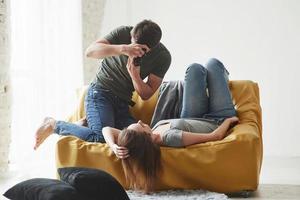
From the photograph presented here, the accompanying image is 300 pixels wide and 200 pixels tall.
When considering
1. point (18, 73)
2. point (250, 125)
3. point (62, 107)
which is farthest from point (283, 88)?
point (18, 73)

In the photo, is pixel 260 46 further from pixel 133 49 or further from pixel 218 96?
pixel 133 49

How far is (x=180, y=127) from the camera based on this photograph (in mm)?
2545

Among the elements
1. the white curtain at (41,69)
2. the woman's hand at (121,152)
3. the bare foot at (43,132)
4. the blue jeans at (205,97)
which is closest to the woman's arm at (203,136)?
the blue jeans at (205,97)

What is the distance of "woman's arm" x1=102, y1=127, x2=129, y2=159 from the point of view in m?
2.35

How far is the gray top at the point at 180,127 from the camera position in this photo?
247 cm

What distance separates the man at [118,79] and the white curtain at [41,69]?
3.31 feet

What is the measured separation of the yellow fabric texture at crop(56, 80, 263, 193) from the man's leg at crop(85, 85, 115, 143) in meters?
0.17

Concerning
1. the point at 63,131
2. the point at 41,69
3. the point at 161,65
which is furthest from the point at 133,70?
the point at 41,69

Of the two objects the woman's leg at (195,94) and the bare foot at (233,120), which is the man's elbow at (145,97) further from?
the bare foot at (233,120)

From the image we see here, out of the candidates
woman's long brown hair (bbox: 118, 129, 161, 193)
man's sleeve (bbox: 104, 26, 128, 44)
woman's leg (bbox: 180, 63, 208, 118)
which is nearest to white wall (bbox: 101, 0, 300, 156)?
woman's leg (bbox: 180, 63, 208, 118)

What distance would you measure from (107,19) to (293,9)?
6.40 feet

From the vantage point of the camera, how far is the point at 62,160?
8.32 feet

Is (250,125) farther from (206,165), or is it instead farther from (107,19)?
(107,19)

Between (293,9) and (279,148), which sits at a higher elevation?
(293,9)
